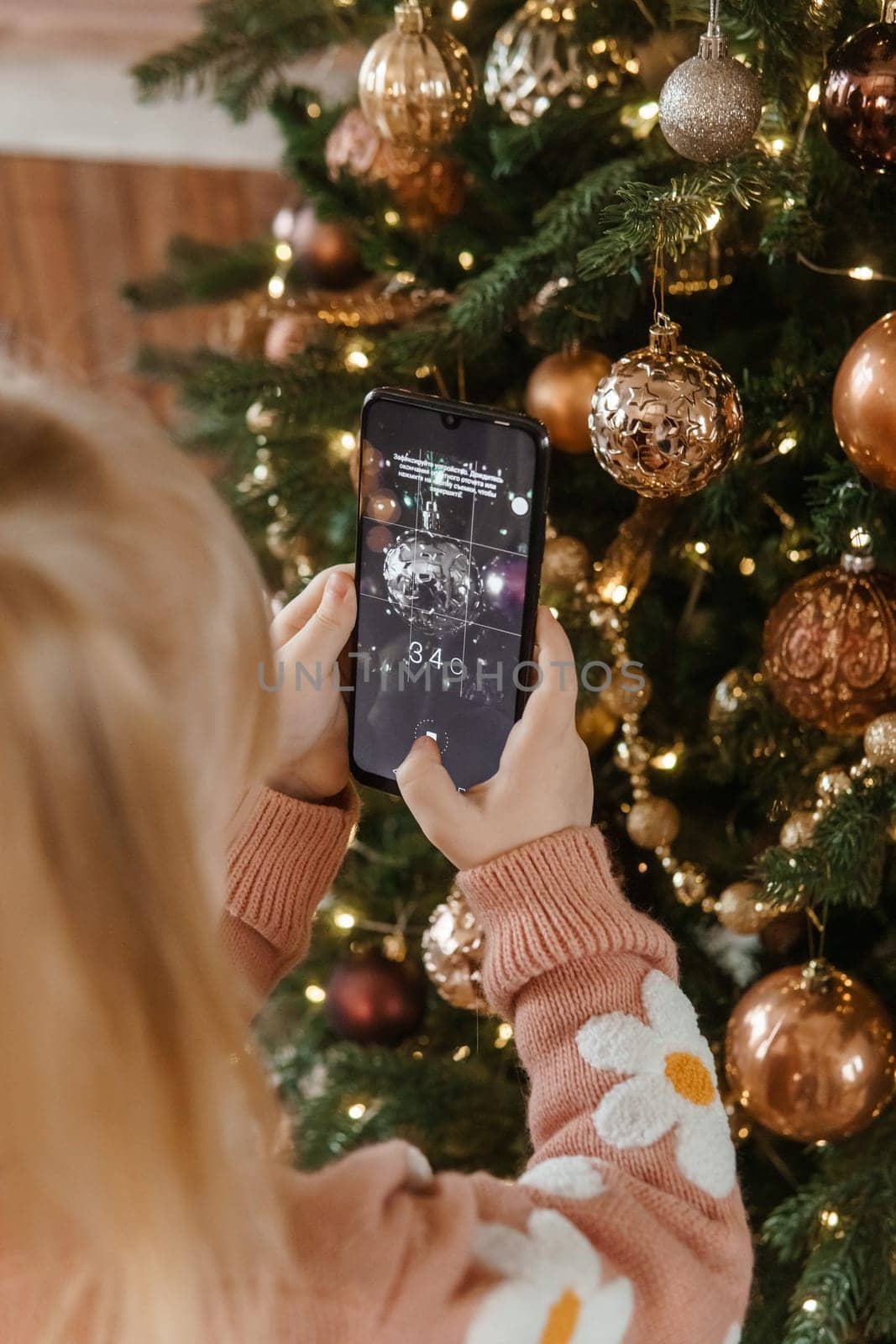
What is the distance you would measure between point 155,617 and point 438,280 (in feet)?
1.72

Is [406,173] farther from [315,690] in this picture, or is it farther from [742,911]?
[742,911]

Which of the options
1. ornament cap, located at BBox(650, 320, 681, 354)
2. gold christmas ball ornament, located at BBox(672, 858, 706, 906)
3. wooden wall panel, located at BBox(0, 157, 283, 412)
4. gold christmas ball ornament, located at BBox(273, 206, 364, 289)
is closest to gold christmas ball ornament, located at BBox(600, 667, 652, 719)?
gold christmas ball ornament, located at BBox(672, 858, 706, 906)

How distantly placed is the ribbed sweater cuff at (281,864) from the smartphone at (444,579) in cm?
4

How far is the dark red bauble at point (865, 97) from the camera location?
540mm

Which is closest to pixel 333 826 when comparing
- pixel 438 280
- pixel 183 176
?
pixel 438 280

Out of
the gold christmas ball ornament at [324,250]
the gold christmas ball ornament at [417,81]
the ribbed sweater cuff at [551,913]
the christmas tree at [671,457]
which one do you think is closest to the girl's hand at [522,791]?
the ribbed sweater cuff at [551,913]

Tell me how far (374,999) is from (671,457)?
50 cm

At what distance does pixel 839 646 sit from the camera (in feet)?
2.13

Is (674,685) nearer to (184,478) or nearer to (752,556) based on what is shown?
(752,556)

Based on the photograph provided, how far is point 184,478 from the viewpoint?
394 millimetres

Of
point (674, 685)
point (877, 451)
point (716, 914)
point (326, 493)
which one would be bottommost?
point (716, 914)

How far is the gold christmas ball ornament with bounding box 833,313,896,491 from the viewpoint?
0.57 meters

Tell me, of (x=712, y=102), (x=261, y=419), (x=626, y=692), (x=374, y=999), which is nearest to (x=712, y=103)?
(x=712, y=102)

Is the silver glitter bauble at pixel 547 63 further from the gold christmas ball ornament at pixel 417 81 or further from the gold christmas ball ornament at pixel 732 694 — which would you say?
the gold christmas ball ornament at pixel 732 694
